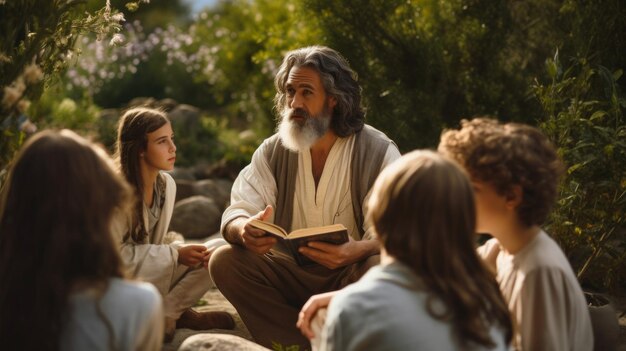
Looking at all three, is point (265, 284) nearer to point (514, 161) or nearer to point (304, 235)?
point (304, 235)

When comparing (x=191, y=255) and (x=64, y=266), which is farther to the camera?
(x=191, y=255)

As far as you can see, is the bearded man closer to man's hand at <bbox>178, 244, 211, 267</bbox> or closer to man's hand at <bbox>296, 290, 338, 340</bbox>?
man's hand at <bbox>178, 244, 211, 267</bbox>

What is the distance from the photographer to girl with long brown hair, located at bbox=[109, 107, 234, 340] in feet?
15.9

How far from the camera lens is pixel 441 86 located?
7.04 metres

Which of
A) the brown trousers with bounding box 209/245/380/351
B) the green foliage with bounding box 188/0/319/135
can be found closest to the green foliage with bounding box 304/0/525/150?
the green foliage with bounding box 188/0/319/135

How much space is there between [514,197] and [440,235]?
66 centimetres

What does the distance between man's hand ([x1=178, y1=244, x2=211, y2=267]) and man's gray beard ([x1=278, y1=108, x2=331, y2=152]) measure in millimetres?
830

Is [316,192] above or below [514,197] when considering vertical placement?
below

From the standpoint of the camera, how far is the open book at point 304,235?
14.0 feet

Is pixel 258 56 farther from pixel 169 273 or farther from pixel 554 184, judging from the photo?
pixel 554 184

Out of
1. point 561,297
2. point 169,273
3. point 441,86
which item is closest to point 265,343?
point 169,273

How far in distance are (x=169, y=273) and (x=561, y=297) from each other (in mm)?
2535

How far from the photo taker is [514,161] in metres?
3.24

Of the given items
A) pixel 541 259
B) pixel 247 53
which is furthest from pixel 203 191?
pixel 541 259
